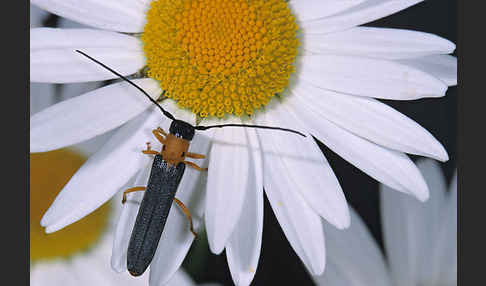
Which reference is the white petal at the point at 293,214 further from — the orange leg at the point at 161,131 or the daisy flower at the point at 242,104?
the orange leg at the point at 161,131

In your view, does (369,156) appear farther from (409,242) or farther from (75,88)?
(75,88)

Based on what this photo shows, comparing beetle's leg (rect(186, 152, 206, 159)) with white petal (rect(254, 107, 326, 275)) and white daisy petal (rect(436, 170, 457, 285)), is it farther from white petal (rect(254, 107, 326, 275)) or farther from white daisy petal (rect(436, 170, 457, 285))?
white daisy petal (rect(436, 170, 457, 285))

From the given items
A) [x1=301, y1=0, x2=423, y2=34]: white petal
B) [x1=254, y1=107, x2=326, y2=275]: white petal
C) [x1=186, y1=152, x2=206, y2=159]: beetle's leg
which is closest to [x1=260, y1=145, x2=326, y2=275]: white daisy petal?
[x1=254, y1=107, x2=326, y2=275]: white petal

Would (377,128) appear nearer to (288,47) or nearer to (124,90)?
(288,47)

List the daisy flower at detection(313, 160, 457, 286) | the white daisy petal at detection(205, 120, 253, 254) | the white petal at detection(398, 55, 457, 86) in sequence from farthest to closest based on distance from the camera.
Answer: the daisy flower at detection(313, 160, 457, 286) → the white petal at detection(398, 55, 457, 86) → the white daisy petal at detection(205, 120, 253, 254)

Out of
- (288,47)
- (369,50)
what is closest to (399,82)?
(369,50)
